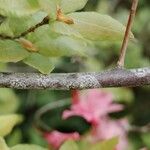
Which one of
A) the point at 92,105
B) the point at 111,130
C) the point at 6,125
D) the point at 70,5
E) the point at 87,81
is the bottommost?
the point at 111,130

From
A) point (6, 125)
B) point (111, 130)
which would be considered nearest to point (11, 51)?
point (6, 125)

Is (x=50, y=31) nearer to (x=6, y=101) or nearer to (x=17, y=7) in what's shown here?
(x=17, y=7)

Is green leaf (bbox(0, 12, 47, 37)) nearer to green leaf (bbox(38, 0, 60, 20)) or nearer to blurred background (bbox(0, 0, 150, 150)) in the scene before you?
green leaf (bbox(38, 0, 60, 20))

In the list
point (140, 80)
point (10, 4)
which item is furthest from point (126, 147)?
point (10, 4)

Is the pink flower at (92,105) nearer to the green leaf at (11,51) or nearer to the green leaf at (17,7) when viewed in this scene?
the green leaf at (11,51)

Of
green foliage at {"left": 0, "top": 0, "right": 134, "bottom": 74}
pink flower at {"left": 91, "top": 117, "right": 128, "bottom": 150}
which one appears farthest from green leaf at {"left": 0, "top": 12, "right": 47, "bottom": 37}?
pink flower at {"left": 91, "top": 117, "right": 128, "bottom": 150}

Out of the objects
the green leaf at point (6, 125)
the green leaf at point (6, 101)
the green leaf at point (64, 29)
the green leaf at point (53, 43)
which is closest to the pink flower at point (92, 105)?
the green leaf at point (6, 101)
